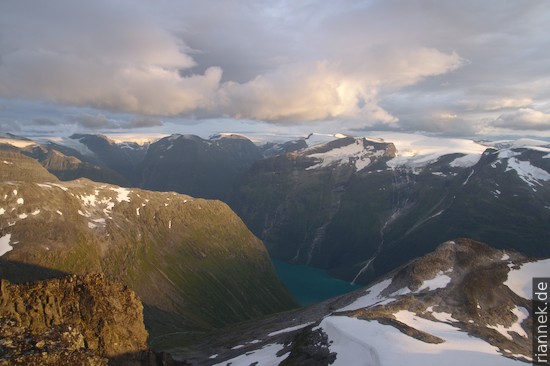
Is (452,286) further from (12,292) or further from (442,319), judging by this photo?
(12,292)

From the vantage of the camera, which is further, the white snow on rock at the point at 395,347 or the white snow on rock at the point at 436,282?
the white snow on rock at the point at 436,282

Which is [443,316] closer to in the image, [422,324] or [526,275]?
[422,324]

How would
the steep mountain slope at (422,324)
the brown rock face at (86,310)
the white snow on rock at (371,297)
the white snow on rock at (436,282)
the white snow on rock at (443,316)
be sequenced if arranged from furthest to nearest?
the white snow on rock at (371,297) < the white snow on rock at (436,282) < the white snow on rock at (443,316) < the steep mountain slope at (422,324) < the brown rock face at (86,310)

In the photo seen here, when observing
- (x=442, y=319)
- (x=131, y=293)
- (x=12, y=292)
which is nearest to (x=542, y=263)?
(x=442, y=319)

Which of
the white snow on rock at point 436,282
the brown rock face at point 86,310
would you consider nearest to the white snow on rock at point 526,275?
the white snow on rock at point 436,282

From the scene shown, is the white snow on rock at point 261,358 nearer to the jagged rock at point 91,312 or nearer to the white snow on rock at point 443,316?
the jagged rock at point 91,312

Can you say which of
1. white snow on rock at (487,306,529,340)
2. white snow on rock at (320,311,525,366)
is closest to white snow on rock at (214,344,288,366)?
white snow on rock at (320,311,525,366)

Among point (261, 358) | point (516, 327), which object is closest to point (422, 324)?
point (516, 327)

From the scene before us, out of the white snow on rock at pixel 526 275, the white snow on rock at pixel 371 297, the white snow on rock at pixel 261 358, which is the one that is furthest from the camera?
the white snow on rock at pixel 371 297
